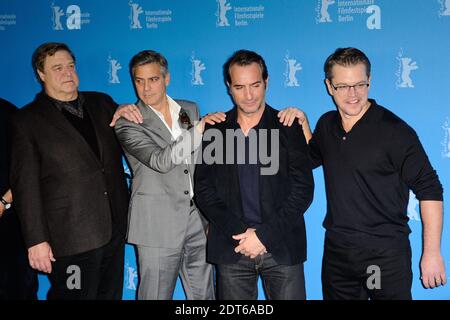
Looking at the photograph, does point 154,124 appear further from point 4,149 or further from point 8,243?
point 8,243

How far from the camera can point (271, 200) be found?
2.38 meters

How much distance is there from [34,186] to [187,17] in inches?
62.3

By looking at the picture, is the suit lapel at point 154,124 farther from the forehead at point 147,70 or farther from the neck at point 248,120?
the neck at point 248,120

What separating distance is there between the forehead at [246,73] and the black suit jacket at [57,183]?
92 cm

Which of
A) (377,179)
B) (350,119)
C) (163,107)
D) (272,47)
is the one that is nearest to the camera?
(377,179)

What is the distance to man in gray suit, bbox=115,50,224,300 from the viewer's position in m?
2.57

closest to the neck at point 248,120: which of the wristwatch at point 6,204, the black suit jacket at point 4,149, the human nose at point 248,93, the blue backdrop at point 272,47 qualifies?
the human nose at point 248,93

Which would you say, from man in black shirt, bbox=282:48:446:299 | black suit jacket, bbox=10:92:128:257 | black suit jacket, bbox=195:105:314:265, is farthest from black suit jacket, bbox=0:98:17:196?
man in black shirt, bbox=282:48:446:299

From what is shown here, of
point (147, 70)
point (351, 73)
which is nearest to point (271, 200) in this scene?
point (351, 73)

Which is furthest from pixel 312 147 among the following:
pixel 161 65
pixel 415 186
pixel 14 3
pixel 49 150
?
pixel 14 3

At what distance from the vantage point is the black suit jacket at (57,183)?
250 cm

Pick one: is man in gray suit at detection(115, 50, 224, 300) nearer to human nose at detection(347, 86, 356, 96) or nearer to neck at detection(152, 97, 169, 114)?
neck at detection(152, 97, 169, 114)

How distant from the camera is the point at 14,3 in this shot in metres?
3.47

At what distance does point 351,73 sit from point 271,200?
2.56 ft
